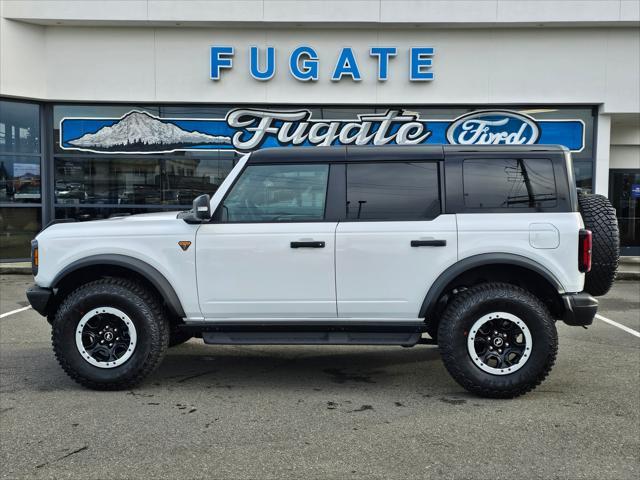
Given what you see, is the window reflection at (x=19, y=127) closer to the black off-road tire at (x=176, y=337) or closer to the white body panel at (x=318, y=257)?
the black off-road tire at (x=176, y=337)

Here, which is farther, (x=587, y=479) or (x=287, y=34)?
(x=287, y=34)

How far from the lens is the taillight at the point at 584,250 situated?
436 centimetres

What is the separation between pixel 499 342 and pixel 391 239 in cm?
117

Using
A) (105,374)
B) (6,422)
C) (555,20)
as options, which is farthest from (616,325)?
(555,20)

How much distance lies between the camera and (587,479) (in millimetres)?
3184

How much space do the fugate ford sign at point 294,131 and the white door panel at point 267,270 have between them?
9335 millimetres

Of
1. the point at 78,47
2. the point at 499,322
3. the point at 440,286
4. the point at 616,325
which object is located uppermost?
the point at 78,47

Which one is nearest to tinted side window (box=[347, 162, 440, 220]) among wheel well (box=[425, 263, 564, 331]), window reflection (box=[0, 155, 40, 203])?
wheel well (box=[425, 263, 564, 331])

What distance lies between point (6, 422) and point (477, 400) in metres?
3.49

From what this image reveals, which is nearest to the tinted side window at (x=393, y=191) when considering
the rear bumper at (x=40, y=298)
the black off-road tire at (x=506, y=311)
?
the black off-road tire at (x=506, y=311)

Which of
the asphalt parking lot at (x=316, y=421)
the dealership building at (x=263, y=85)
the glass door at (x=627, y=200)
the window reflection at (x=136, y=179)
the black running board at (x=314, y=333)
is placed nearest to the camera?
the asphalt parking lot at (x=316, y=421)

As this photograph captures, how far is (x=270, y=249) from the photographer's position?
4.56 metres

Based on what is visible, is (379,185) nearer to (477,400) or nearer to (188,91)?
(477,400)

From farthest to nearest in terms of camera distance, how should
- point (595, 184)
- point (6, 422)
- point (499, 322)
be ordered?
point (595, 184) → point (499, 322) → point (6, 422)
